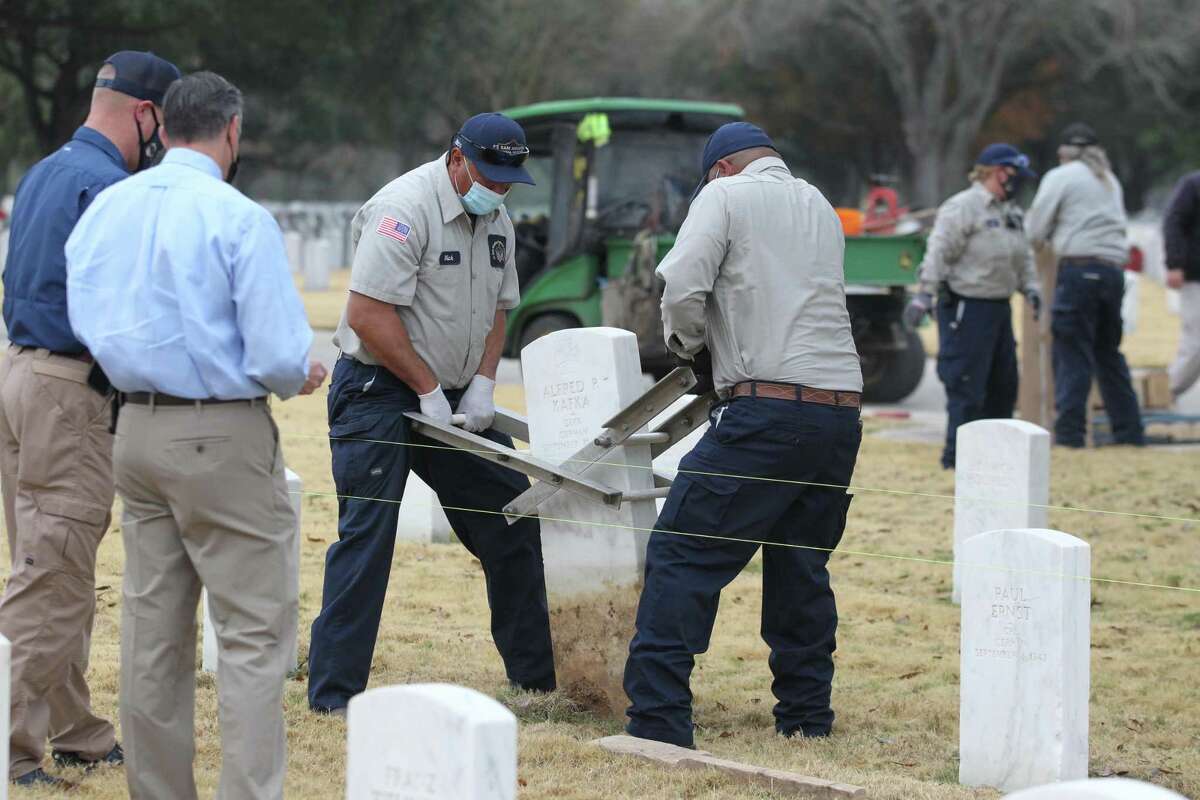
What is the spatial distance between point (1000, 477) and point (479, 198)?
308cm

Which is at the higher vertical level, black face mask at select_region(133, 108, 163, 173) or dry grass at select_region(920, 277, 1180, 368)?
black face mask at select_region(133, 108, 163, 173)

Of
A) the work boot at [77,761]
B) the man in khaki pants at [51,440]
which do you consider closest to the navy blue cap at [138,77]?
the man in khaki pants at [51,440]

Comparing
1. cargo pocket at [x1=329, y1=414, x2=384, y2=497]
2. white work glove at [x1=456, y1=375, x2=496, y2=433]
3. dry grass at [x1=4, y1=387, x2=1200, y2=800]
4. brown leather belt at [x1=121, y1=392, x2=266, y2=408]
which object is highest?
brown leather belt at [x1=121, y1=392, x2=266, y2=408]

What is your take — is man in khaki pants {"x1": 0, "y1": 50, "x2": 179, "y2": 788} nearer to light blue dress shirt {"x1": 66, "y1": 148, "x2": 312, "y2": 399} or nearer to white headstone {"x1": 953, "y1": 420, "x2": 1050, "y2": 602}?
light blue dress shirt {"x1": 66, "y1": 148, "x2": 312, "y2": 399}

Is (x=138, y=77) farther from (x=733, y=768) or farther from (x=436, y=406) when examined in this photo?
(x=733, y=768)

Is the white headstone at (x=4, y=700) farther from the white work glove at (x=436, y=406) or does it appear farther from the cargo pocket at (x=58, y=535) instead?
the white work glove at (x=436, y=406)

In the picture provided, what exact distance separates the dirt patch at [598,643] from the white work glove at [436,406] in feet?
2.55

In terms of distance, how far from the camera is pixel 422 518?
8.70m

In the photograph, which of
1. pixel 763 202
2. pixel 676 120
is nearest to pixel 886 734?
pixel 763 202

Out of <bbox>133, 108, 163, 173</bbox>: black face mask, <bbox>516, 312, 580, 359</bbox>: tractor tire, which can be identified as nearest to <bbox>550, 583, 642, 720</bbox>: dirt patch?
<bbox>133, 108, 163, 173</bbox>: black face mask

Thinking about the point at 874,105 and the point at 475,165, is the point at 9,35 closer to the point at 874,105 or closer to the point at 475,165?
the point at 475,165

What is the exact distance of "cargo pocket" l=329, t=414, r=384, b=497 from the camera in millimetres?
5551

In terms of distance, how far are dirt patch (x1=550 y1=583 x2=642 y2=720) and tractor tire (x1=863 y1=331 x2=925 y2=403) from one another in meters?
9.21

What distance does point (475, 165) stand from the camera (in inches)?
219
